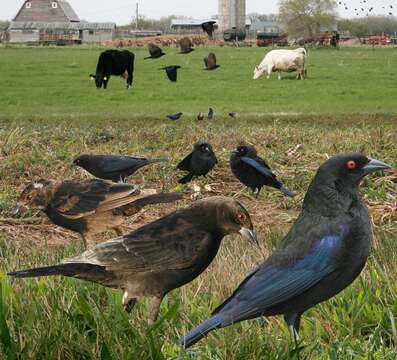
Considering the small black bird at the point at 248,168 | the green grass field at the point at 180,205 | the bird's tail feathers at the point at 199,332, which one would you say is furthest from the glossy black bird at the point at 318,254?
the small black bird at the point at 248,168

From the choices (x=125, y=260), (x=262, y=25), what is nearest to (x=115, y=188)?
(x=125, y=260)

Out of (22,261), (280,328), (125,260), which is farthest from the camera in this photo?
(22,261)

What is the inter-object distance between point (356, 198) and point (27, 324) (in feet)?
4.37

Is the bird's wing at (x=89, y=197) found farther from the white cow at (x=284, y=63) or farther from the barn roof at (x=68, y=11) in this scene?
the barn roof at (x=68, y=11)

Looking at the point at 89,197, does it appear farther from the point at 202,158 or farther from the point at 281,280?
the point at 202,158

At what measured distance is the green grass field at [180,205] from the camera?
10.8 ft

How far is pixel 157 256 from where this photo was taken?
9.79ft

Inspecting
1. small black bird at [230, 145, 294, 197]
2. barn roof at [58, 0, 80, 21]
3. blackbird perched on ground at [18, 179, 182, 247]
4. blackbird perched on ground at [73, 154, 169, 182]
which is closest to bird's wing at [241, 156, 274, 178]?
small black bird at [230, 145, 294, 197]

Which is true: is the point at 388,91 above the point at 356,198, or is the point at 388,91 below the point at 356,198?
below

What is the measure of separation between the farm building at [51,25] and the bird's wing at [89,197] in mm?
69617

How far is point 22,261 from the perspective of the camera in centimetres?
547

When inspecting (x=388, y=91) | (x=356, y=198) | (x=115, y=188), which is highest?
(x=356, y=198)

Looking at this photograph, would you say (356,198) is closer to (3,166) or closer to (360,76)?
(3,166)

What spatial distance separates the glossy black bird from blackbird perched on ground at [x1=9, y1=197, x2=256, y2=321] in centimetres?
22
